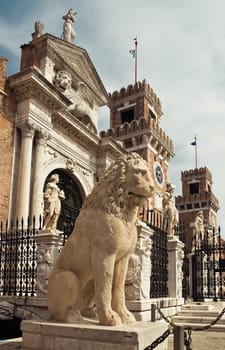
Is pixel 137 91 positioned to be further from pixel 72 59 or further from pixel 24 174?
pixel 24 174

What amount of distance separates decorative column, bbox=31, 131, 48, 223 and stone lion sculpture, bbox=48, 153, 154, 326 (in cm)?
795


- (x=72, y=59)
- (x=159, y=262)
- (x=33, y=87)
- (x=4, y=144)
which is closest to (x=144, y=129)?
(x=72, y=59)

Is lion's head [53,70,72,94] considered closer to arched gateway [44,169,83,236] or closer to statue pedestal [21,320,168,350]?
arched gateway [44,169,83,236]

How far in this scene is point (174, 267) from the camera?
9.48m

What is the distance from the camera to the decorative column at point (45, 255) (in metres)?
7.82

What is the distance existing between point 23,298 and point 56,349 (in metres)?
4.87

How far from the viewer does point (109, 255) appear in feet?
12.2

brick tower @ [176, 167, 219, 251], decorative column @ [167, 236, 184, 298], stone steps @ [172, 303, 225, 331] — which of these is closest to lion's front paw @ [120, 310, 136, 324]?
stone steps @ [172, 303, 225, 331]

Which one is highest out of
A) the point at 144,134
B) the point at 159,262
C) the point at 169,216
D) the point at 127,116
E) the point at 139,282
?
the point at 127,116

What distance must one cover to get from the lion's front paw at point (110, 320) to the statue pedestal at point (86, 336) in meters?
0.06

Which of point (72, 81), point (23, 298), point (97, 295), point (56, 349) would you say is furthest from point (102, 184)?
point (72, 81)

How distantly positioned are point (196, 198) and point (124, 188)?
117 feet

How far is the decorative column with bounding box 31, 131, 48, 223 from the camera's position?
11852mm

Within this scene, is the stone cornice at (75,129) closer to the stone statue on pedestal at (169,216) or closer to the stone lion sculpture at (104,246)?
the stone statue on pedestal at (169,216)
